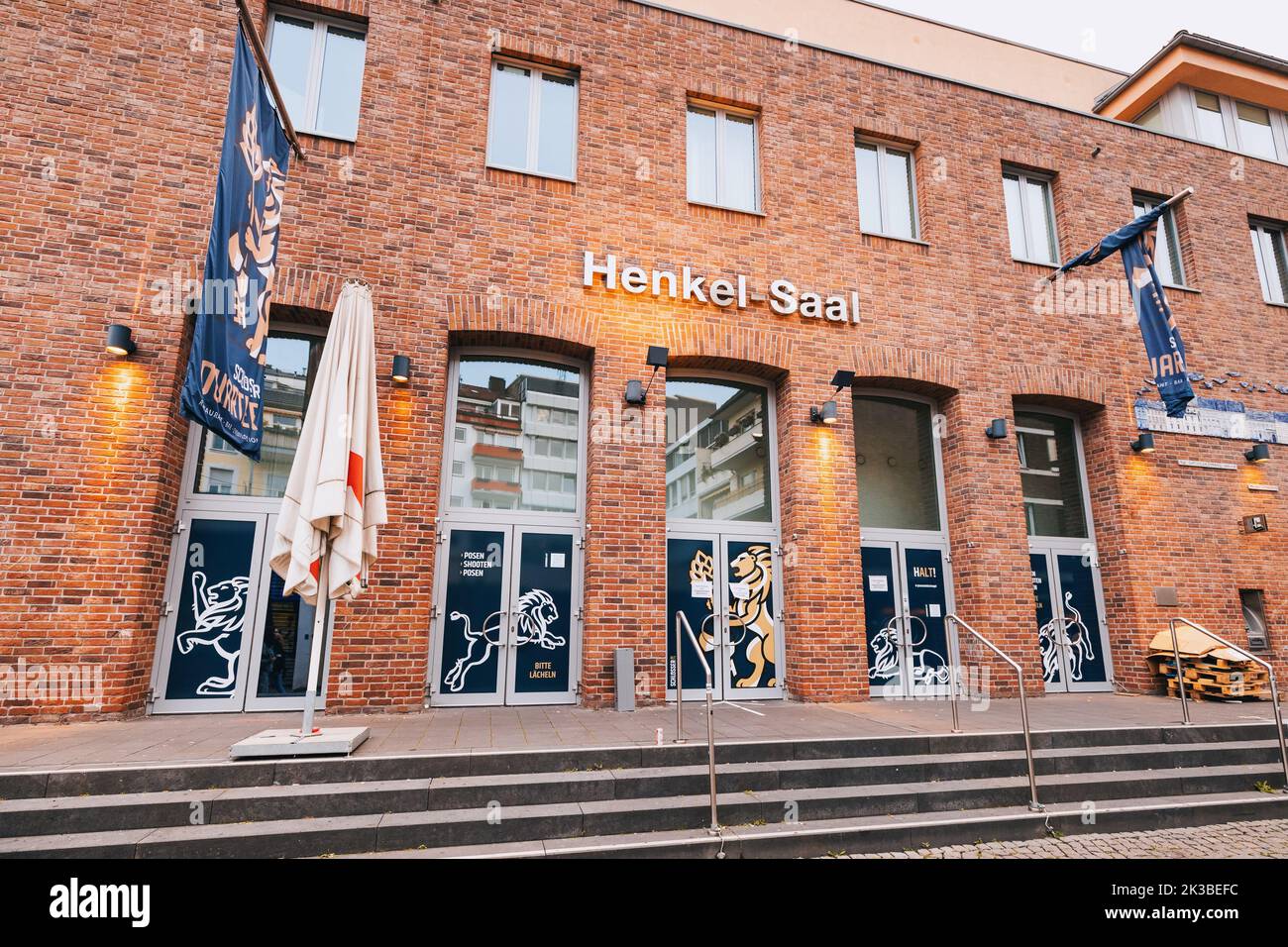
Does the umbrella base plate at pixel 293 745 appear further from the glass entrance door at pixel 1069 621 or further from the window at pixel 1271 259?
the window at pixel 1271 259

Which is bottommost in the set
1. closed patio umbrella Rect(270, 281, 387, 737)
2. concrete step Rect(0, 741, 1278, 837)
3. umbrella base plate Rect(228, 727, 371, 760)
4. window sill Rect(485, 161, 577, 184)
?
concrete step Rect(0, 741, 1278, 837)

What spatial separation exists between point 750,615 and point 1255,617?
7370mm

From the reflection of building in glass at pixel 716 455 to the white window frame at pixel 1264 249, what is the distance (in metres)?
9.30

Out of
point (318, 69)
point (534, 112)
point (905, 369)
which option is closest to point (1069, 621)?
point (905, 369)

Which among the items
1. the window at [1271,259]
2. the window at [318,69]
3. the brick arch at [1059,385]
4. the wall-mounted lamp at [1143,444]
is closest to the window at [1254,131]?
the window at [1271,259]

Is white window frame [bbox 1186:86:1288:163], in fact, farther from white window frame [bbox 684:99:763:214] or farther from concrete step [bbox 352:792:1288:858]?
concrete step [bbox 352:792:1288:858]

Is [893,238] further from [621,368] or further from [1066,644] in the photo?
[1066,644]

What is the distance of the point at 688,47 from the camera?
887cm

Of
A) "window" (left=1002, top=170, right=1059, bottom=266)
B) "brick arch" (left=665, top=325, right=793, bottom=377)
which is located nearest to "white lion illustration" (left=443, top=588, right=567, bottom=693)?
"brick arch" (left=665, top=325, right=793, bottom=377)

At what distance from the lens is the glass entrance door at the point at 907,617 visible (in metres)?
8.10

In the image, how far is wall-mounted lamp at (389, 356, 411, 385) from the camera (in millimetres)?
6785

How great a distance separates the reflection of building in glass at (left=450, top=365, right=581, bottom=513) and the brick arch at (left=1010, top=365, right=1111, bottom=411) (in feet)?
19.7
